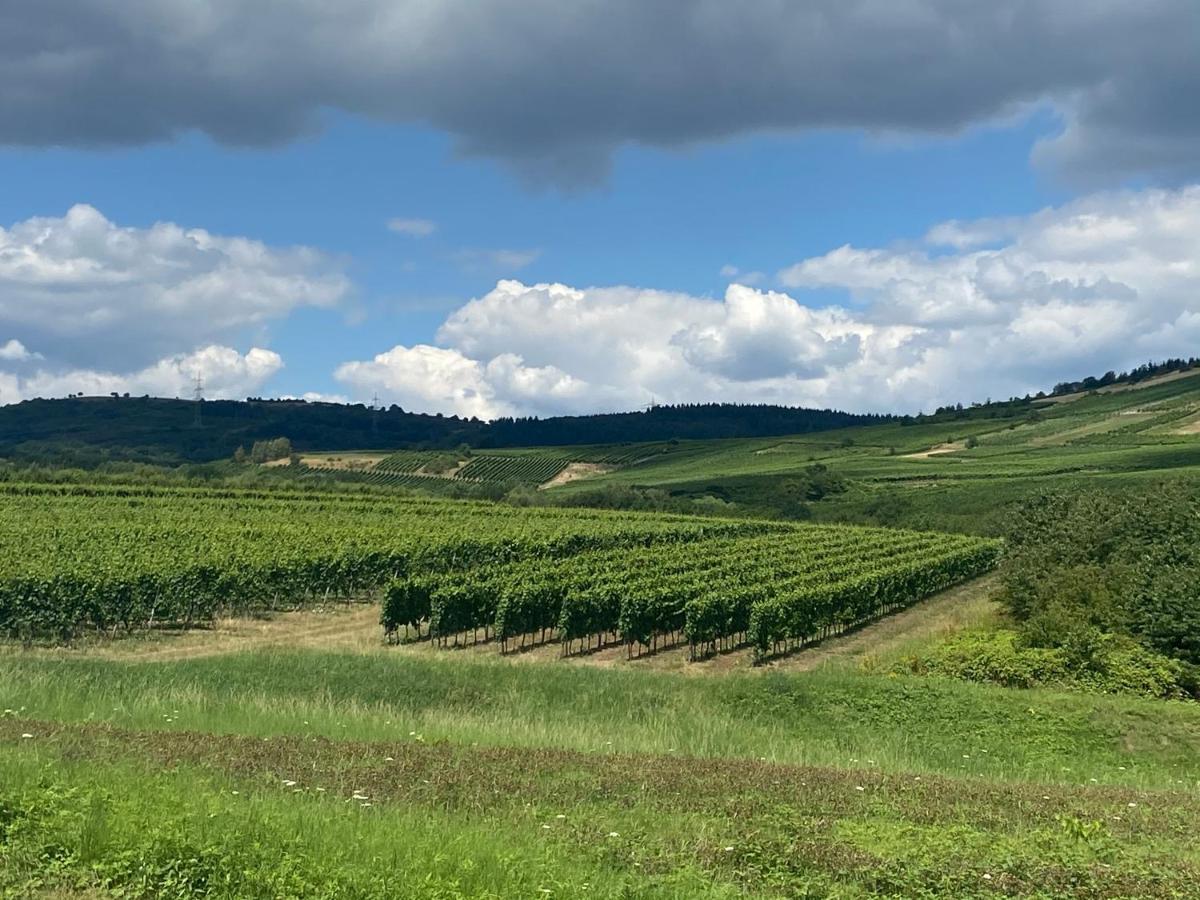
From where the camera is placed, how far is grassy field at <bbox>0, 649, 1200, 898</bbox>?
7.38m

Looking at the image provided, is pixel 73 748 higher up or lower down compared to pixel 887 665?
higher up

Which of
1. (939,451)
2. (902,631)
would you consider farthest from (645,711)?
(939,451)

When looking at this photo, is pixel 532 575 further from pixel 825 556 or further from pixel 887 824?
pixel 887 824

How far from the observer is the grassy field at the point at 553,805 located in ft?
24.2

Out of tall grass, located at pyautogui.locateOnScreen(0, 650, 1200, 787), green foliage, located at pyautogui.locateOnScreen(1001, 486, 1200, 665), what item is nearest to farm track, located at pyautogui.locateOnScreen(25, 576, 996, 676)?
green foliage, located at pyautogui.locateOnScreen(1001, 486, 1200, 665)

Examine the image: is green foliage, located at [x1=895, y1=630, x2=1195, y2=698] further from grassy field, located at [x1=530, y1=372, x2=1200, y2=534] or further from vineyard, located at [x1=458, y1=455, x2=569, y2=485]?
vineyard, located at [x1=458, y1=455, x2=569, y2=485]

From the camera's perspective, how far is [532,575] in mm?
43375

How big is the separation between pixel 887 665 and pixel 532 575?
18.4m

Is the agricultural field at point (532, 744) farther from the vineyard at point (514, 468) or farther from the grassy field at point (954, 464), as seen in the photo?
the vineyard at point (514, 468)

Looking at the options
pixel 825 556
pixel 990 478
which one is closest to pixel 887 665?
pixel 825 556

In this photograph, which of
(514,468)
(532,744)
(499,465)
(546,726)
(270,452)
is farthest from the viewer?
(270,452)

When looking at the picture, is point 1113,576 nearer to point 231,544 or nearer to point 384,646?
point 384,646

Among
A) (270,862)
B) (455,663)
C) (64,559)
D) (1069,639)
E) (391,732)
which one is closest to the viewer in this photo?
(270,862)

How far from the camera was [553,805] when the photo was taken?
995 cm
